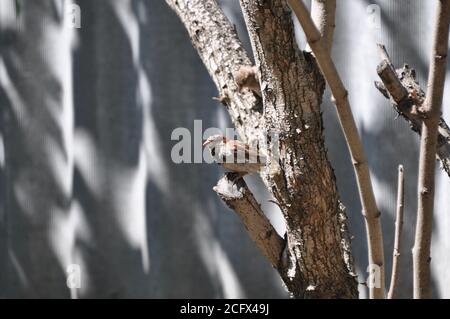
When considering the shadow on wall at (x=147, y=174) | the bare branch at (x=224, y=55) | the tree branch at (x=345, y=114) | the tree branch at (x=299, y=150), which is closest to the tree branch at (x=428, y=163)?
the tree branch at (x=345, y=114)

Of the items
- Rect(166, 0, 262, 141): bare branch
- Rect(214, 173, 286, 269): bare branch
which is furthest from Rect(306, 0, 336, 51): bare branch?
Rect(214, 173, 286, 269): bare branch

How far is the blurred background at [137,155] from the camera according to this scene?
10.9 feet

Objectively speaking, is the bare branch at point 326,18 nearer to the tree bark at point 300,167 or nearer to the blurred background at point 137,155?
the tree bark at point 300,167

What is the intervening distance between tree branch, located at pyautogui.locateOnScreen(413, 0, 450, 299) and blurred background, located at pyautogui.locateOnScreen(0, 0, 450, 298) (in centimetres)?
237

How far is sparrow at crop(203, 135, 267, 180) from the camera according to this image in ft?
6.77

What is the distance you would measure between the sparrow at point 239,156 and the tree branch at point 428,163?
1.00 metres

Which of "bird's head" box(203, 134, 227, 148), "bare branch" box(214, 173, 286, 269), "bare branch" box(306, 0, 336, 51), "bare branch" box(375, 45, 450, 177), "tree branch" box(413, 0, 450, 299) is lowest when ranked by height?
"tree branch" box(413, 0, 450, 299)

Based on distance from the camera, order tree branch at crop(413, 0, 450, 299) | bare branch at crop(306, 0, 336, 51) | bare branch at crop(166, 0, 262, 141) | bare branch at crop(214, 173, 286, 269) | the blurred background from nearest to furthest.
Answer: tree branch at crop(413, 0, 450, 299) → bare branch at crop(306, 0, 336, 51) → bare branch at crop(214, 173, 286, 269) → bare branch at crop(166, 0, 262, 141) → the blurred background

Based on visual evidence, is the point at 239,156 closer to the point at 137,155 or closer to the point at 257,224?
the point at 257,224

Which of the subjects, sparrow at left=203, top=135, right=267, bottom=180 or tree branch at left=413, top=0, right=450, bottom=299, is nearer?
tree branch at left=413, top=0, right=450, bottom=299

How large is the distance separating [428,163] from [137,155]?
9.22 feet

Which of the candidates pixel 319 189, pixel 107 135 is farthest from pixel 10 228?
pixel 319 189

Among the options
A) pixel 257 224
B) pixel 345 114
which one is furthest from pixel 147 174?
pixel 345 114

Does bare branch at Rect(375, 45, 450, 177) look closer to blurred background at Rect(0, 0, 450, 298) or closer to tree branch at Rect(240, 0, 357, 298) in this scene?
tree branch at Rect(240, 0, 357, 298)
